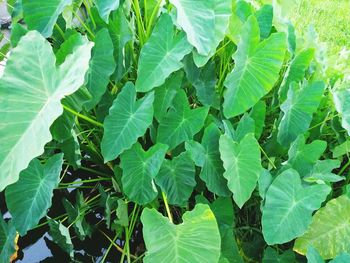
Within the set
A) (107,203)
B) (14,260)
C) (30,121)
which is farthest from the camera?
(14,260)

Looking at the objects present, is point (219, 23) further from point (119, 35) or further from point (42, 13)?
point (42, 13)

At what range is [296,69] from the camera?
1.51m

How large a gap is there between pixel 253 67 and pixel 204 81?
20 centimetres

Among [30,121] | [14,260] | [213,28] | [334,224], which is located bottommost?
[14,260]

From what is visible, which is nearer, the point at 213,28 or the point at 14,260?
the point at 213,28

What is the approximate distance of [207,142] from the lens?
1348mm

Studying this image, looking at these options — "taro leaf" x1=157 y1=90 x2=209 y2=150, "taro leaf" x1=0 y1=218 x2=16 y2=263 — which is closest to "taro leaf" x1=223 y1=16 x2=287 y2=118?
"taro leaf" x1=157 y1=90 x2=209 y2=150

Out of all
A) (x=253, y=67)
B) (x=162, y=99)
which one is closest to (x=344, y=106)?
(x=253, y=67)

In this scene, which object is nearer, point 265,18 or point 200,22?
point 200,22

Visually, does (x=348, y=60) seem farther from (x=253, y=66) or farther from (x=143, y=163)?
(x=143, y=163)

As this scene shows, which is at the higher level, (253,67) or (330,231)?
(253,67)

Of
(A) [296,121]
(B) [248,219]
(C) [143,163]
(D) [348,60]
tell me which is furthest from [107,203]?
(D) [348,60]

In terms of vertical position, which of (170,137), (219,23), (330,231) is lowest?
(330,231)

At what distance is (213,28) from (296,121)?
40 centimetres
